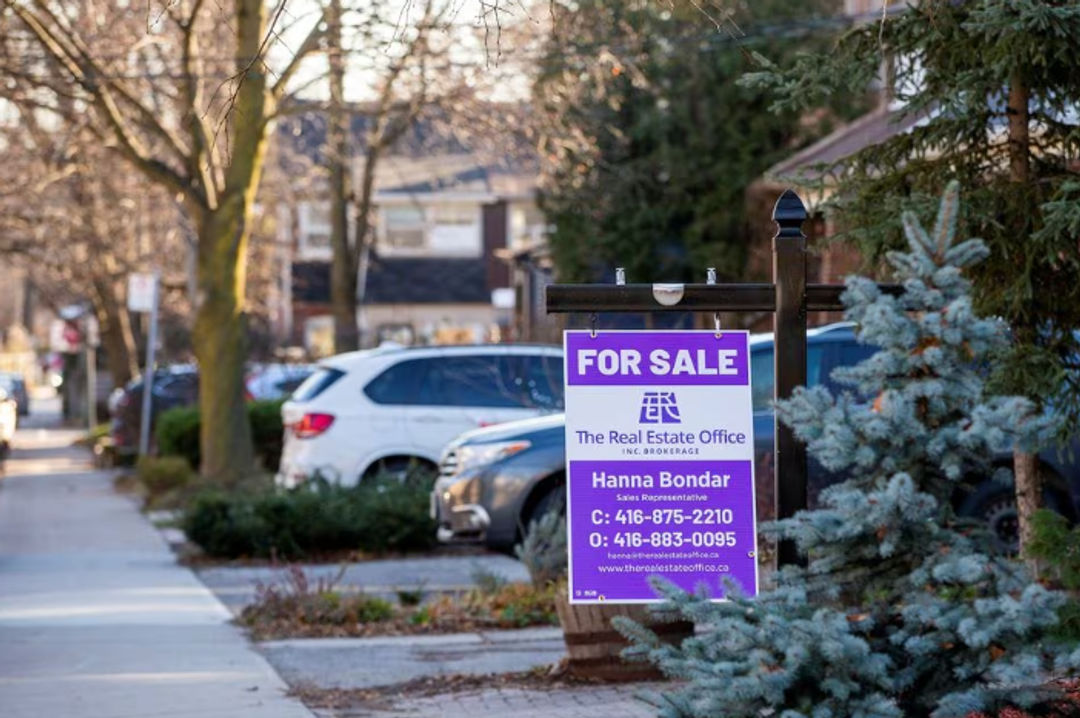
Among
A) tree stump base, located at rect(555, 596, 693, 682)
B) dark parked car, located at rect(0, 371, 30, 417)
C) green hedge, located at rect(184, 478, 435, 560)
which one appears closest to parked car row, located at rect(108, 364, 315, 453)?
green hedge, located at rect(184, 478, 435, 560)

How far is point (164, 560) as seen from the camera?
Result: 15430 millimetres

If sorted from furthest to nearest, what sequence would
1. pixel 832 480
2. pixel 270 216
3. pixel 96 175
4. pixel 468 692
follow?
pixel 270 216, pixel 96 175, pixel 832 480, pixel 468 692

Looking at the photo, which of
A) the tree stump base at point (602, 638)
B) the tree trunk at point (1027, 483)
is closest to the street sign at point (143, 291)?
the tree stump base at point (602, 638)

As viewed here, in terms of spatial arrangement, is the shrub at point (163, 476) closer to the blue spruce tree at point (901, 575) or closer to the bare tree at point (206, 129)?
the bare tree at point (206, 129)

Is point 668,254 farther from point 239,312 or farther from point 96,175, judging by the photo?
point 96,175

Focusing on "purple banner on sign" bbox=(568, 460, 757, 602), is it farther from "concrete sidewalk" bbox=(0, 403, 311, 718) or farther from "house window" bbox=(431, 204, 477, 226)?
"house window" bbox=(431, 204, 477, 226)

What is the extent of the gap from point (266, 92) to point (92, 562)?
21.0 ft

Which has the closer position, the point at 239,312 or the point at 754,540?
the point at 754,540

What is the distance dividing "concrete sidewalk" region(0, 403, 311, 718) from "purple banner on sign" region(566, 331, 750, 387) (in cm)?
246

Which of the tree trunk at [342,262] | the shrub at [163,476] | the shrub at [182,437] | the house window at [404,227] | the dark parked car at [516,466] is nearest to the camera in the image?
the dark parked car at [516,466]

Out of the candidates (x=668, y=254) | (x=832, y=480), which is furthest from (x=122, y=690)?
(x=668, y=254)

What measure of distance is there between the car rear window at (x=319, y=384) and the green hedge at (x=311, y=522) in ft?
4.69

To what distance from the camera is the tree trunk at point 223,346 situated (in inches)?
795

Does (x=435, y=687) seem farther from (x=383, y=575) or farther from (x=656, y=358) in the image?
(x=383, y=575)
